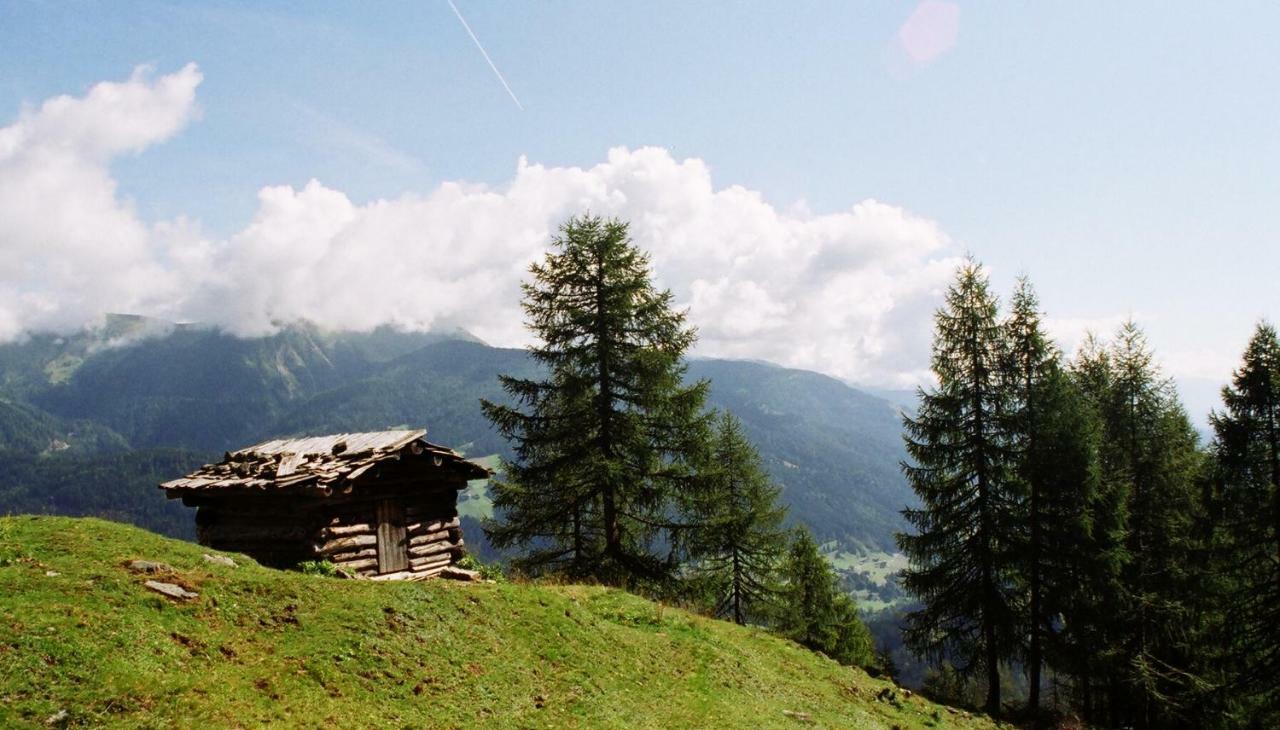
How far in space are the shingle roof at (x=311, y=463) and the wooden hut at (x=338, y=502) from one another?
0.10 ft

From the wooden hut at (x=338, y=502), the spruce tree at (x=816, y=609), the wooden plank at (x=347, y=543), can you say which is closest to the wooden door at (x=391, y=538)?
the wooden hut at (x=338, y=502)

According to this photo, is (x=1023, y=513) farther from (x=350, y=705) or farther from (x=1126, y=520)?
(x=350, y=705)

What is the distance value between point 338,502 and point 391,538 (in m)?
2.27

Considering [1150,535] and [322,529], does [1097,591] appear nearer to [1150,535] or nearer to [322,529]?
Result: [1150,535]

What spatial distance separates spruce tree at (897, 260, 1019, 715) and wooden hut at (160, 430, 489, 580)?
1760cm

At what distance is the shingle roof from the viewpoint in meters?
18.0

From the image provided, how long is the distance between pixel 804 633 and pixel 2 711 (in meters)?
35.5

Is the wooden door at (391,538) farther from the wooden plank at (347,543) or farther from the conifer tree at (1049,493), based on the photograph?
the conifer tree at (1049,493)

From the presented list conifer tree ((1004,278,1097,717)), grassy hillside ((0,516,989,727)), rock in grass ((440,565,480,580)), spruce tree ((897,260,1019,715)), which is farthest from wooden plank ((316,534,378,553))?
conifer tree ((1004,278,1097,717))

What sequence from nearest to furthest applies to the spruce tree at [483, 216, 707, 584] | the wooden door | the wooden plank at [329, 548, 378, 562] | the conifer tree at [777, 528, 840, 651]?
the wooden plank at [329, 548, 378, 562] < the wooden door < the spruce tree at [483, 216, 707, 584] < the conifer tree at [777, 528, 840, 651]

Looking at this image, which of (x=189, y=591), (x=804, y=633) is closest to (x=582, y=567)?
(x=189, y=591)

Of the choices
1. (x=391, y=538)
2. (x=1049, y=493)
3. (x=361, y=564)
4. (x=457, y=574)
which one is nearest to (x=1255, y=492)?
(x=1049, y=493)

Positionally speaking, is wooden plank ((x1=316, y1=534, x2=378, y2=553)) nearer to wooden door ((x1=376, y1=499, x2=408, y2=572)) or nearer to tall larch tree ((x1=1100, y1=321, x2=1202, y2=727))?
wooden door ((x1=376, y1=499, x2=408, y2=572))

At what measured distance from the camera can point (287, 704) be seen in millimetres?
9305
